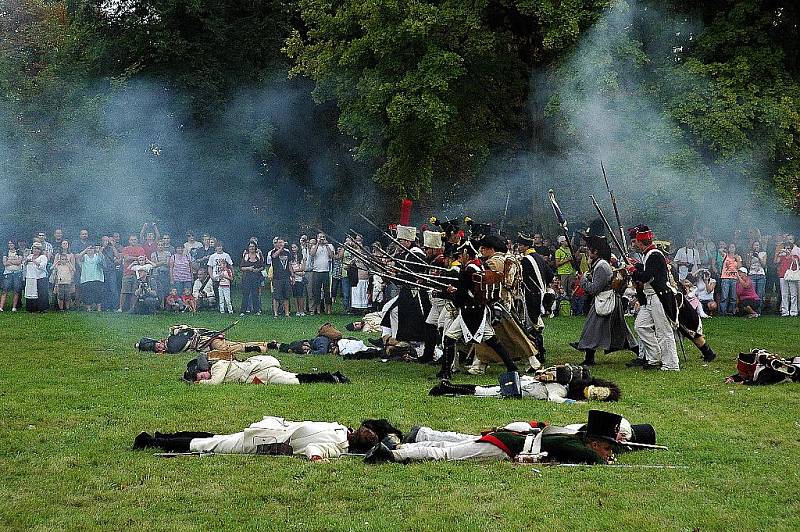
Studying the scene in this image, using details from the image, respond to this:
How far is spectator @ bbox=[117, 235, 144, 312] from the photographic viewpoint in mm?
23281

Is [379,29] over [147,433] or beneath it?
over

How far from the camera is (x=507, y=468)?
7.57m

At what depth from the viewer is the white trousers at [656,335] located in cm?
1368

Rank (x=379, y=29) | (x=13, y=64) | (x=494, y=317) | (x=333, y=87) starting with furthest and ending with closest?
(x=333, y=87) → (x=379, y=29) → (x=13, y=64) → (x=494, y=317)

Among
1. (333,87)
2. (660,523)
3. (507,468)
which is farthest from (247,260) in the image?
(660,523)

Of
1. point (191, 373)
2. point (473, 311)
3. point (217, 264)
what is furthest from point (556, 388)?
point (217, 264)

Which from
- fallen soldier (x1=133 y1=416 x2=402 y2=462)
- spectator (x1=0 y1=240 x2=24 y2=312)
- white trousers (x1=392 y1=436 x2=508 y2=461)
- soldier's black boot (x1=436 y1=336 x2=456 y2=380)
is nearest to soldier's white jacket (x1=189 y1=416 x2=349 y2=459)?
fallen soldier (x1=133 y1=416 x2=402 y2=462)

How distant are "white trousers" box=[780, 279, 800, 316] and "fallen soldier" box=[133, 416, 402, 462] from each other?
645 inches

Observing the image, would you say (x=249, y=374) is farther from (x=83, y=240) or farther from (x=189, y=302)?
(x=83, y=240)

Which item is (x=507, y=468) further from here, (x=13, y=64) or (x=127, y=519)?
(x=13, y=64)

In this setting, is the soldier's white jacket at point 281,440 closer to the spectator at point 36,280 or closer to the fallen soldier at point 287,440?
the fallen soldier at point 287,440

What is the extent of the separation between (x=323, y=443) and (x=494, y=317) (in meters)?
5.13

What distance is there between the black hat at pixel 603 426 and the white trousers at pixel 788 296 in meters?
15.9

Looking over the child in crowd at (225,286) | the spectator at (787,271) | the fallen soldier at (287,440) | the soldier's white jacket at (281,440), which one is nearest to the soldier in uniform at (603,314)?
the fallen soldier at (287,440)
